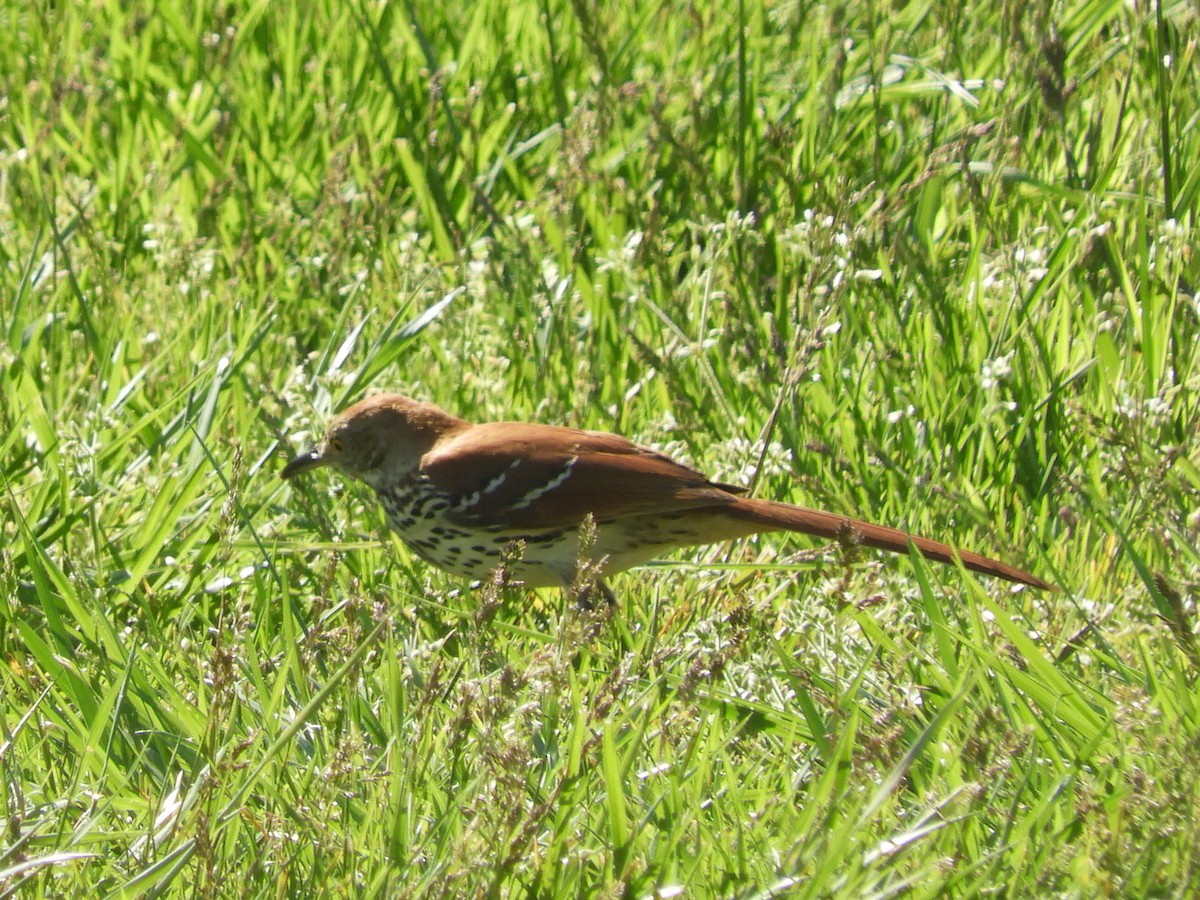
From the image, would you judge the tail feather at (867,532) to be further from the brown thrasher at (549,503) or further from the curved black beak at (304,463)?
the curved black beak at (304,463)

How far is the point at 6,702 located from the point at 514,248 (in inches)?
95.3

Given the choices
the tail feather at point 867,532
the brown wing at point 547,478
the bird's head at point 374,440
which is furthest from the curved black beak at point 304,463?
the tail feather at point 867,532

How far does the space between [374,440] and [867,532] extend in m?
1.25

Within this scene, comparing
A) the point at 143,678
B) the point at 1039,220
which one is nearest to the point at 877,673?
the point at 143,678

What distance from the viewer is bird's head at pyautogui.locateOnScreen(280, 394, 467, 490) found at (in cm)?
397

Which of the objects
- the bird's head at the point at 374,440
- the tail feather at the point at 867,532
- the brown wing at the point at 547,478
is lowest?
the tail feather at the point at 867,532

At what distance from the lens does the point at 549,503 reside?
3822mm

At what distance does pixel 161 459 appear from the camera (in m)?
3.82

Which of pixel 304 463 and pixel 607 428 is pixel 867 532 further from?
pixel 304 463

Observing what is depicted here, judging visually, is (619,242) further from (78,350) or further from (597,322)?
(78,350)

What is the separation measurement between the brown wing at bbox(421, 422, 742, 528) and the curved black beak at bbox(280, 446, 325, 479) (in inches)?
11.8

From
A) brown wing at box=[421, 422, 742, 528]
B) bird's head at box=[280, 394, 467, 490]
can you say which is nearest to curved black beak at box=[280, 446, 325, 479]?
bird's head at box=[280, 394, 467, 490]

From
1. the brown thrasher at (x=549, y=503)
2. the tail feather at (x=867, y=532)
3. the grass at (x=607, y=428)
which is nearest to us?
the grass at (x=607, y=428)

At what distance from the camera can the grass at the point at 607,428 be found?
92.3 inches
